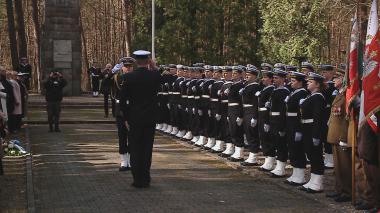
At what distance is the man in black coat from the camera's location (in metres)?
11.0

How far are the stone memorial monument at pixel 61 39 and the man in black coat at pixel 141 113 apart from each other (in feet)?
81.3

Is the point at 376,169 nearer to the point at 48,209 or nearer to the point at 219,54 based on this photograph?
the point at 48,209

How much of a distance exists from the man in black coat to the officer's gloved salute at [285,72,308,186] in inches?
95.0

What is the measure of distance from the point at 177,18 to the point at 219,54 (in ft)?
11.8

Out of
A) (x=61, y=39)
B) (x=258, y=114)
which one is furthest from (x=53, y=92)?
(x=61, y=39)

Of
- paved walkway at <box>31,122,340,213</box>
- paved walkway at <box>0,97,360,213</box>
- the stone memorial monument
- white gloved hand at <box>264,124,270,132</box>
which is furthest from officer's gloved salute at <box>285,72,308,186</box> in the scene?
the stone memorial monument

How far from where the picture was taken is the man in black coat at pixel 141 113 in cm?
1103

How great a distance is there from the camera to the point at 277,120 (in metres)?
12.1

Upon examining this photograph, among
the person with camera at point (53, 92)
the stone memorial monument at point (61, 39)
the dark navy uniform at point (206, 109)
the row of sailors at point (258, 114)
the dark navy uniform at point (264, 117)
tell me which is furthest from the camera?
the stone memorial monument at point (61, 39)

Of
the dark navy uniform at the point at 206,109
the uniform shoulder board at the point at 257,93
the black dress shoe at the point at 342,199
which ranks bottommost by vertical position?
the black dress shoe at the point at 342,199

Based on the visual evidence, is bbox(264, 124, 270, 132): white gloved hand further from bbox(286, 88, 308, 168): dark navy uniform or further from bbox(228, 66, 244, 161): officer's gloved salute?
bbox(228, 66, 244, 161): officer's gloved salute

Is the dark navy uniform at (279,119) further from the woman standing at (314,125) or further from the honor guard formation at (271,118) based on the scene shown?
the woman standing at (314,125)

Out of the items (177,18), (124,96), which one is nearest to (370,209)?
(124,96)

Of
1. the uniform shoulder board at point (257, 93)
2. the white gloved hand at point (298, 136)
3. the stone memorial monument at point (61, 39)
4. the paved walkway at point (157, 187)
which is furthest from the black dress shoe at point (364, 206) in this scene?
the stone memorial monument at point (61, 39)
